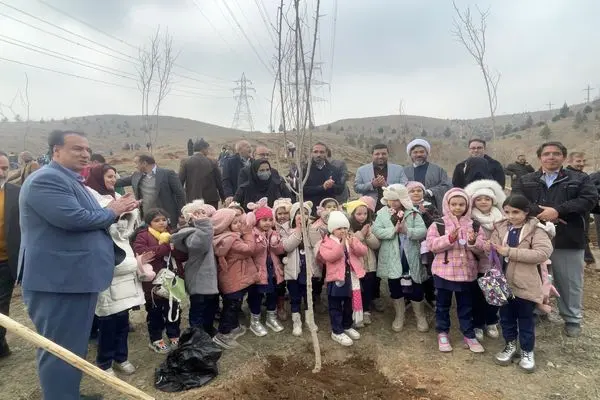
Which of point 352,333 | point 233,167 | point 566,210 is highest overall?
point 233,167

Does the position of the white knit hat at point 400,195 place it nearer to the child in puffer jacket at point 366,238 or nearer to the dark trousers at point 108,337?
the child in puffer jacket at point 366,238

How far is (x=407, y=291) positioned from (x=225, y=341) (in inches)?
77.7

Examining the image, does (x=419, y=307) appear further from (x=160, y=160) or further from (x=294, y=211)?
(x=160, y=160)

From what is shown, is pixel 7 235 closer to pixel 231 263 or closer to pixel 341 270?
pixel 231 263

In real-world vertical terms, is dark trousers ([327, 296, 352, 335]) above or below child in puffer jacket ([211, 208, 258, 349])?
below

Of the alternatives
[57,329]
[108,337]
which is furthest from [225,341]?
[57,329]

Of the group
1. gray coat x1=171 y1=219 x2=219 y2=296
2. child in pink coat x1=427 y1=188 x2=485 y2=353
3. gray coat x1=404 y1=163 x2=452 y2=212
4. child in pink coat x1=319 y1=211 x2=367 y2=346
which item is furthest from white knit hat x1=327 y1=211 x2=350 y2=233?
gray coat x1=404 y1=163 x2=452 y2=212

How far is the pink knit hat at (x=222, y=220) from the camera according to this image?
3.98 meters

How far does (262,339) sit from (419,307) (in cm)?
171

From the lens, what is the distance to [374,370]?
3473 mm

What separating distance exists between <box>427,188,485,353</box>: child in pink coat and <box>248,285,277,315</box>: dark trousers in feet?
Result: 5.63

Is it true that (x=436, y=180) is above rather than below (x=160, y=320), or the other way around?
above

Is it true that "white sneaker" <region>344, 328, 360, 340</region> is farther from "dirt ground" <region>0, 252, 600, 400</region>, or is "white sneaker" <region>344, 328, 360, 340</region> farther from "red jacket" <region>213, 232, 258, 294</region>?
"red jacket" <region>213, 232, 258, 294</region>

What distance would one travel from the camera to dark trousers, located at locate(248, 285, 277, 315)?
4.24 meters
